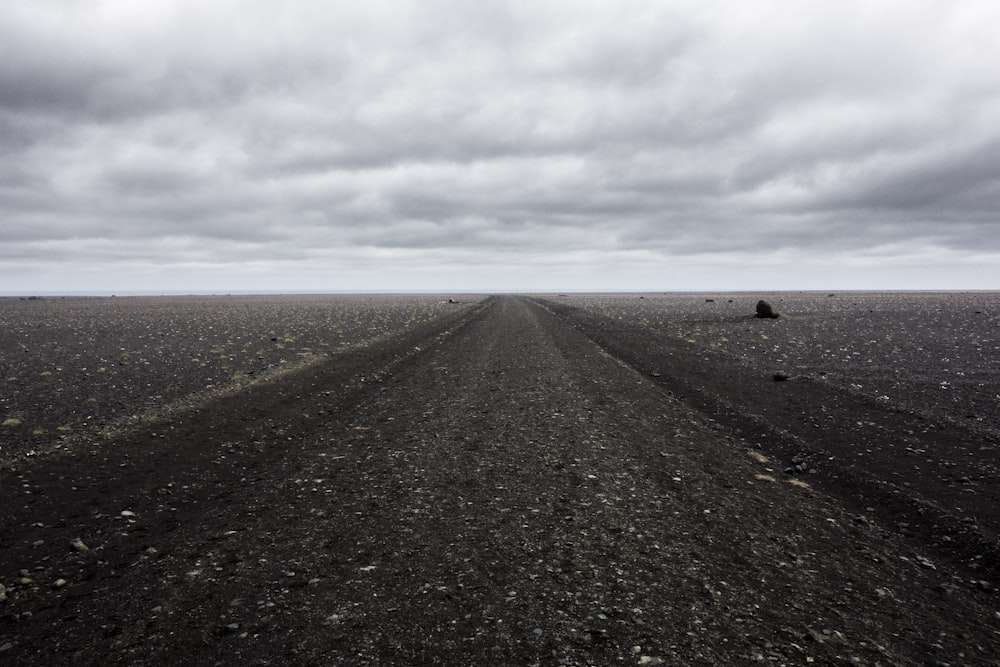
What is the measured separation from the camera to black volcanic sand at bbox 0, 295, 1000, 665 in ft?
13.6

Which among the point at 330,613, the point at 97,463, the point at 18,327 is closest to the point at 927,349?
the point at 330,613

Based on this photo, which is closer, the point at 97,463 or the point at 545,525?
the point at 545,525

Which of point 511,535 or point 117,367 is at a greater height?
point 117,367

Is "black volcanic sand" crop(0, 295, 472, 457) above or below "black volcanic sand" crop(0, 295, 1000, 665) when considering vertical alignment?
above

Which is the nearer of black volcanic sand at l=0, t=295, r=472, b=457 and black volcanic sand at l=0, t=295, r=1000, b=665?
black volcanic sand at l=0, t=295, r=1000, b=665

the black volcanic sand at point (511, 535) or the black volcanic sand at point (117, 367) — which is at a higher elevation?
the black volcanic sand at point (117, 367)

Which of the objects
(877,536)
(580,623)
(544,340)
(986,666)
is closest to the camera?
(986,666)

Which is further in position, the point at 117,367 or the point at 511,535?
the point at 117,367

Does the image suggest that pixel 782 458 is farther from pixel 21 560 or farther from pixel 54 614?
pixel 21 560

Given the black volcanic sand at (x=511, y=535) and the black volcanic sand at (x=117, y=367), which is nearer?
the black volcanic sand at (x=511, y=535)

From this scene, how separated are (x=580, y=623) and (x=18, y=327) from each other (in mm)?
43666

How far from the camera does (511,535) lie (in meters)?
5.89

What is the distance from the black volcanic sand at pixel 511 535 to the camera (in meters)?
4.16

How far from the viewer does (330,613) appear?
14.6 ft
